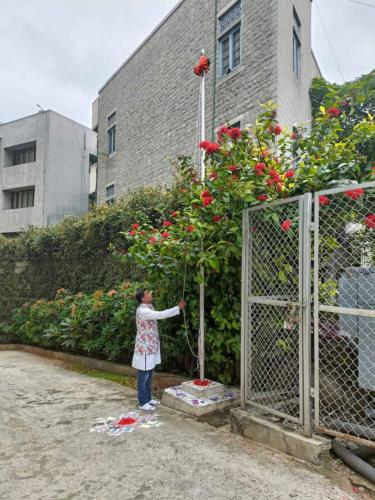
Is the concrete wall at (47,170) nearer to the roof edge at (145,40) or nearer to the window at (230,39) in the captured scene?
the roof edge at (145,40)

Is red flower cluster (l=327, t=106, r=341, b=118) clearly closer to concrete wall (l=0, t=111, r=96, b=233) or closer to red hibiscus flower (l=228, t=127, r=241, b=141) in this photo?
red hibiscus flower (l=228, t=127, r=241, b=141)

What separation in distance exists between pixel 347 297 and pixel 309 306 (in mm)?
302

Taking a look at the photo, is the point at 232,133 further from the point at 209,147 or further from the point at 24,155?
the point at 24,155

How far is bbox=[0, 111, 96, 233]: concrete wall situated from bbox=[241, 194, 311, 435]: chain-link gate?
18942 millimetres

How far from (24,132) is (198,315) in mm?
21358

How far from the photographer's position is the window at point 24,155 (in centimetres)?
2234

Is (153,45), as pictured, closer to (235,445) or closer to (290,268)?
(290,268)

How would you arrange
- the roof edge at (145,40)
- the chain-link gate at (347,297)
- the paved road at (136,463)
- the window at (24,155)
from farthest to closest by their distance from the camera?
the window at (24,155), the roof edge at (145,40), the chain-link gate at (347,297), the paved road at (136,463)

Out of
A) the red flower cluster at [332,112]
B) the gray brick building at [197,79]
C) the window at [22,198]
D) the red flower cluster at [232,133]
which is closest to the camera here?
the red flower cluster at [232,133]

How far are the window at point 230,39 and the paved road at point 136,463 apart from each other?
27.8 ft

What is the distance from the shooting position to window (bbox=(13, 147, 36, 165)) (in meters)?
22.3

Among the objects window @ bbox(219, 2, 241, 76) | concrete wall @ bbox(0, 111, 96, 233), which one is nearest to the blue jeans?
window @ bbox(219, 2, 241, 76)

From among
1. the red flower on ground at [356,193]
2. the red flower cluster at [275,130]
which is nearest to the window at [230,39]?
the red flower cluster at [275,130]

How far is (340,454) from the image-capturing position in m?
2.74
